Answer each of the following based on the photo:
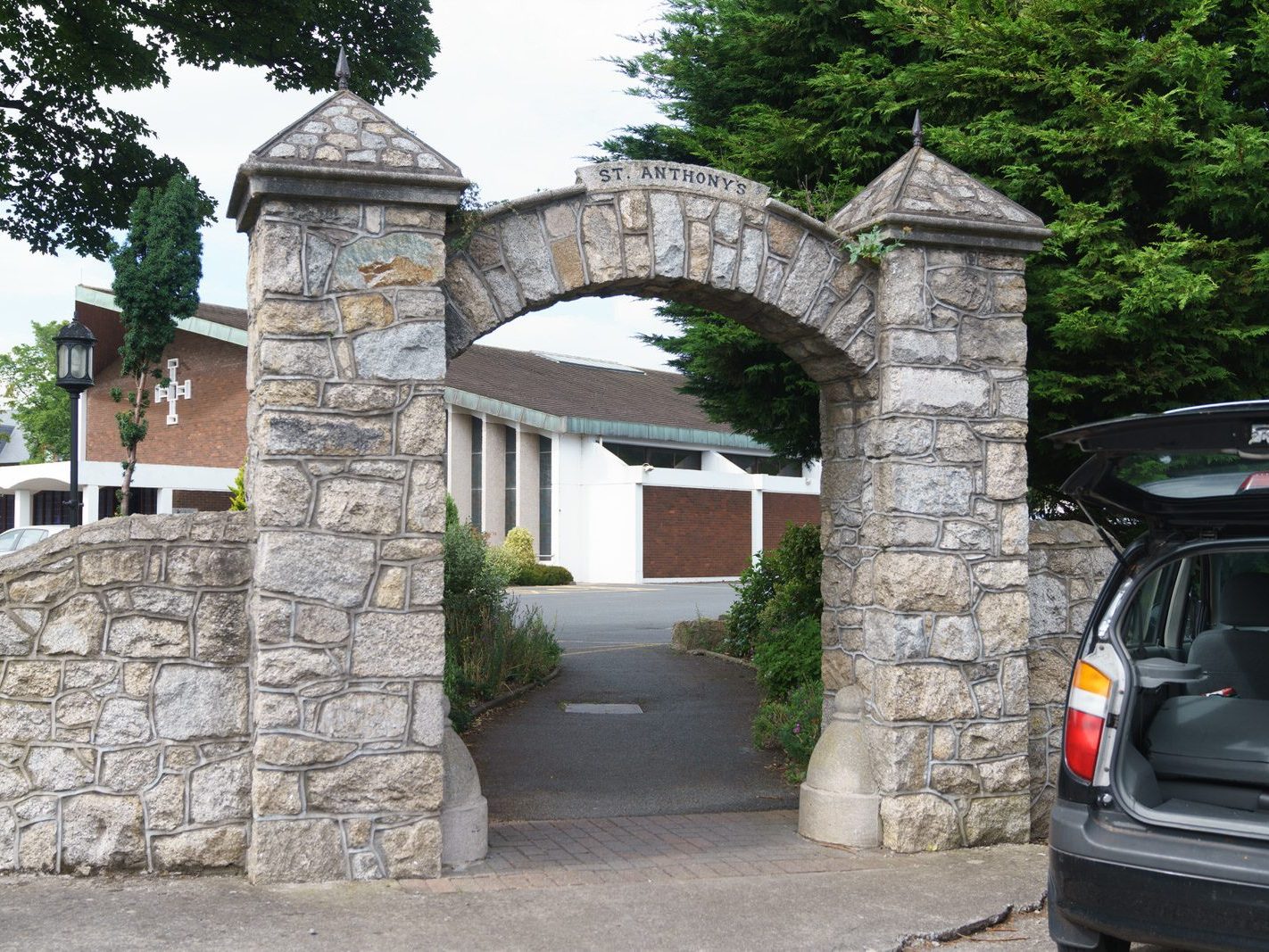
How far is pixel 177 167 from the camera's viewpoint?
16.4m

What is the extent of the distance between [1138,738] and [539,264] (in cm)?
347

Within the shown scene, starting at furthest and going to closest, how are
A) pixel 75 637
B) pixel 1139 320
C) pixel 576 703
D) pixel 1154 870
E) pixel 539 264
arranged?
pixel 576 703 → pixel 1139 320 → pixel 539 264 → pixel 75 637 → pixel 1154 870

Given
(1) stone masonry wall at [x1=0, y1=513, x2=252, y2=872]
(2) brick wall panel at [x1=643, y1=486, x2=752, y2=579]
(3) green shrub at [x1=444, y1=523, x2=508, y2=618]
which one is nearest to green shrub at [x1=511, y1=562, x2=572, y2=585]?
(2) brick wall panel at [x1=643, y1=486, x2=752, y2=579]

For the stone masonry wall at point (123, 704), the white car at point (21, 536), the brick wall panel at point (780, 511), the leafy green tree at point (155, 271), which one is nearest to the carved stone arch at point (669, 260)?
the stone masonry wall at point (123, 704)

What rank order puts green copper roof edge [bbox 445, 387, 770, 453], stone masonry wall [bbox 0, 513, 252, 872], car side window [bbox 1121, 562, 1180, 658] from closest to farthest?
1. car side window [bbox 1121, 562, 1180, 658]
2. stone masonry wall [bbox 0, 513, 252, 872]
3. green copper roof edge [bbox 445, 387, 770, 453]

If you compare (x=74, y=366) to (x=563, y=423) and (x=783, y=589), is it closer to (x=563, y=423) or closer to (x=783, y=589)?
(x=783, y=589)

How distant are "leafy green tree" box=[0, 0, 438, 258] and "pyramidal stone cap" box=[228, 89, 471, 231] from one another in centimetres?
1000

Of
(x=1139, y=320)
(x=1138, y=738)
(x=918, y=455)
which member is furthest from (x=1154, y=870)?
(x=1139, y=320)

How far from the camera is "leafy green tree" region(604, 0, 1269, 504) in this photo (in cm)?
791

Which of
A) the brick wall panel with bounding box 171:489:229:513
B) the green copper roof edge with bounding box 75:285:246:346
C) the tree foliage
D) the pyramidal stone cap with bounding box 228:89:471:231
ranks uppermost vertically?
the green copper roof edge with bounding box 75:285:246:346

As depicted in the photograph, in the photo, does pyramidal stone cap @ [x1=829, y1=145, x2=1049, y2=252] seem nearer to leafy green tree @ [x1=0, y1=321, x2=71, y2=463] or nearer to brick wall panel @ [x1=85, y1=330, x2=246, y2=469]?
brick wall panel @ [x1=85, y1=330, x2=246, y2=469]

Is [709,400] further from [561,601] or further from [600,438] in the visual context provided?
[600,438]

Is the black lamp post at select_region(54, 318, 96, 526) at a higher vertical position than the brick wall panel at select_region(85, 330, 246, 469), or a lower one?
lower

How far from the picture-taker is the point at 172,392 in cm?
3055
